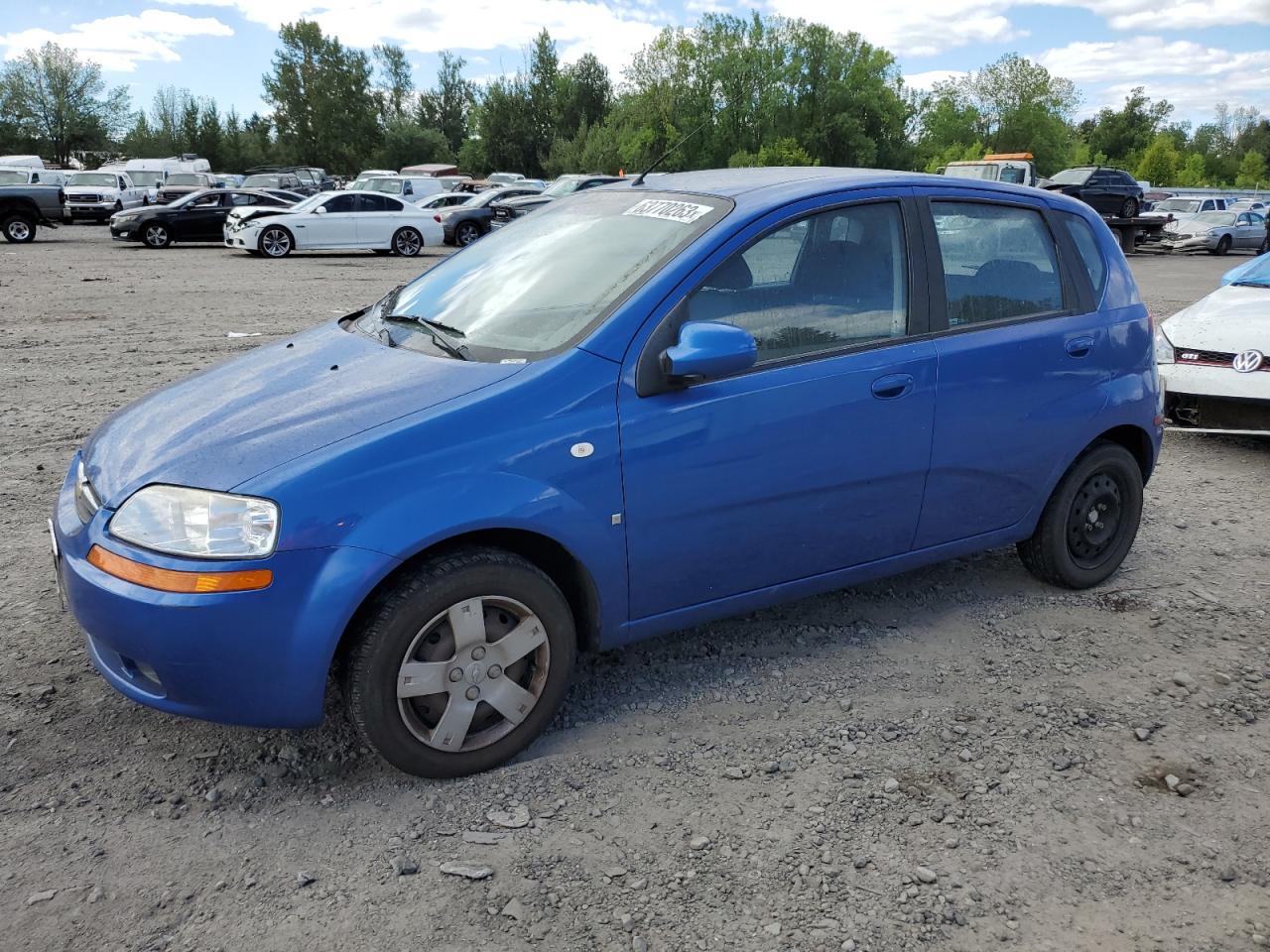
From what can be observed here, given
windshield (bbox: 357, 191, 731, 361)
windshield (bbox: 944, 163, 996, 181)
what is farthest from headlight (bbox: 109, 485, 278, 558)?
windshield (bbox: 944, 163, 996, 181)

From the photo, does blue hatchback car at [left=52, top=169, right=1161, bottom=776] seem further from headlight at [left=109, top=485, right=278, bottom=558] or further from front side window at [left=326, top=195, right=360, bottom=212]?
front side window at [left=326, top=195, right=360, bottom=212]

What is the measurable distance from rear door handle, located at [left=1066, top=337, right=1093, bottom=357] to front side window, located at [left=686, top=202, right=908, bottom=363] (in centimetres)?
84

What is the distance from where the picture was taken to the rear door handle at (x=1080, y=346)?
4.12 meters

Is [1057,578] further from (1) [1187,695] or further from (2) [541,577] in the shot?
(2) [541,577]

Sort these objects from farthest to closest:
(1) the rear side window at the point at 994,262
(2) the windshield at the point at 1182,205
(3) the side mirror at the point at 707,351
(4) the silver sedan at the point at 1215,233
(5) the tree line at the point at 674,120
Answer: (5) the tree line at the point at 674,120 → (2) the windshield at the point at 1182,205 → (4) the silver sedan at the point at 1215,233 → (1) the rear side window at the point at 994,262 → (3) the side mirror at the point at 707,351

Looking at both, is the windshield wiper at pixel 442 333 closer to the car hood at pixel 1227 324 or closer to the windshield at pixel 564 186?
the car hood at pixel 1227 324

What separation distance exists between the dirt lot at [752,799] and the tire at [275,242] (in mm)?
18850

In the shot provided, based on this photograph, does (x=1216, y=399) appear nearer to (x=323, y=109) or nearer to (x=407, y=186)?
(x=407, y=186)

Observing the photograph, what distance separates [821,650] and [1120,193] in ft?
104

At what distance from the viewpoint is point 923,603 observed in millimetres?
4387

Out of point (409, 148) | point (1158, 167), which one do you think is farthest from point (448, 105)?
point (1158, 167)

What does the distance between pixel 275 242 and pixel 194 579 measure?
21.2 meters

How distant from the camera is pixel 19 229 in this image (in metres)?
24.6

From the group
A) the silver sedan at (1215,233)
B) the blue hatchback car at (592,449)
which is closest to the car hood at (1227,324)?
the blue hatchback car at (592,449)
